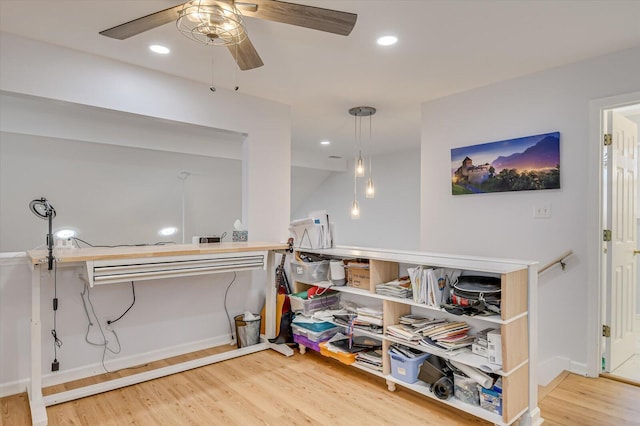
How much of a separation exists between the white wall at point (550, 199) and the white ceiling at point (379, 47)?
0.14 meters

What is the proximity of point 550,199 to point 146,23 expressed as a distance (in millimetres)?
3092

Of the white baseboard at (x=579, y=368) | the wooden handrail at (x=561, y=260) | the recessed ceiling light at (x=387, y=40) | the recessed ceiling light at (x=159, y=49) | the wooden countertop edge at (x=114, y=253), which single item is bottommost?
the white baseboard at (x=579, y=368)

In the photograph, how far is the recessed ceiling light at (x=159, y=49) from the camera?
2.58 m

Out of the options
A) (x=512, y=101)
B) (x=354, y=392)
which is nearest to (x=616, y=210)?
(x=512, y=101)

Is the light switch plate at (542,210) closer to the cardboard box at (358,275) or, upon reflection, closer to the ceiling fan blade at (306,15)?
the cardboard box at (358,275)

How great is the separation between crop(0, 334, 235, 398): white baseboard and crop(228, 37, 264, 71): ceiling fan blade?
2381 mm

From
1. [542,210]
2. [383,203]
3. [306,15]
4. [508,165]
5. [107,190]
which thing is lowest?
[542,210]

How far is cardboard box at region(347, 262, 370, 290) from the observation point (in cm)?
278

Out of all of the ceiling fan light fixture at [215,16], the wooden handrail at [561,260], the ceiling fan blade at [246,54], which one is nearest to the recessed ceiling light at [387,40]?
the ceiling fan blade at [246,54]

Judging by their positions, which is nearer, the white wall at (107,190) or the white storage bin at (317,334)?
the white storage bin at (317,334)

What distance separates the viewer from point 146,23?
6.02 ft

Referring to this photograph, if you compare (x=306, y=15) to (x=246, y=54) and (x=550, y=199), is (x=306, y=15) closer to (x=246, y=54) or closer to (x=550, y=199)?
(x=246, y=54)

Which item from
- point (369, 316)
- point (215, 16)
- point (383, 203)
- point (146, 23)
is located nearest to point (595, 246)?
point (369, 316)

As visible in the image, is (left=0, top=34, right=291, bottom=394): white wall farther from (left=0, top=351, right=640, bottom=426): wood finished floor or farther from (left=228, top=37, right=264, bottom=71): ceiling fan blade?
(left=228, top=37, right=264, bottom=71): ceiling fan blade
